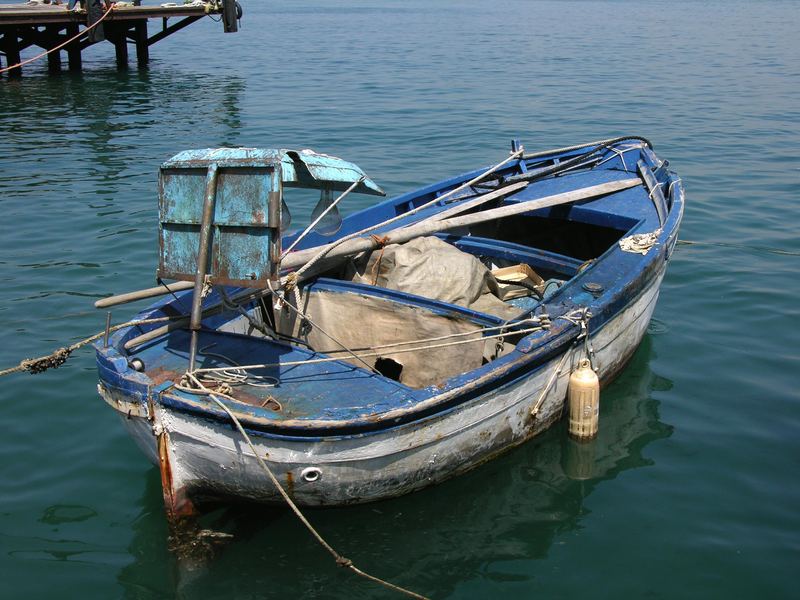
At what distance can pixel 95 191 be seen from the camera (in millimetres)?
13766

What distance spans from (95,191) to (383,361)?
8.54 meters

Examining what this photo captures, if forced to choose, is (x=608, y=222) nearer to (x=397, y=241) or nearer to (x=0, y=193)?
(x=397, y=241)

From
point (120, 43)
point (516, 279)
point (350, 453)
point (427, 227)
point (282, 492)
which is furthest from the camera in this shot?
point (120, 43)

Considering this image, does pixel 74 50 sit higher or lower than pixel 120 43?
lower

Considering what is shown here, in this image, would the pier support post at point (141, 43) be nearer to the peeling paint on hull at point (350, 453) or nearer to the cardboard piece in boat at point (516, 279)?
the cardboard piece in boat at point (516, 279)

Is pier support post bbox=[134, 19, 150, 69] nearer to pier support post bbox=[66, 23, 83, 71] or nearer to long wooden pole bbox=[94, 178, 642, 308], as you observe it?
pier support post bbox=[66, 23, 83, 71]

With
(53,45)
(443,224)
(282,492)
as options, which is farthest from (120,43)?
(282,492)

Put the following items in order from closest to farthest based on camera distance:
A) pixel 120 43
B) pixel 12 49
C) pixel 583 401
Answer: pixel 583 401, pixel 12 49, pixel 120 43

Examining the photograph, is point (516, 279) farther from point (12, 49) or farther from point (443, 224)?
point (12, 49)

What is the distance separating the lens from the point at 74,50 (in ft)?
80.9

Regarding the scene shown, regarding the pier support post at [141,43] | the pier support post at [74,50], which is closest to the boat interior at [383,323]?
the pier support post at [74,50]

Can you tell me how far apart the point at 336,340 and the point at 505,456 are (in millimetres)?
1550

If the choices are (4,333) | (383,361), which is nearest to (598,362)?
(383,361)

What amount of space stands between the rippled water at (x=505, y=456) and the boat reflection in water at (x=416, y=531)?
0.02 metres
